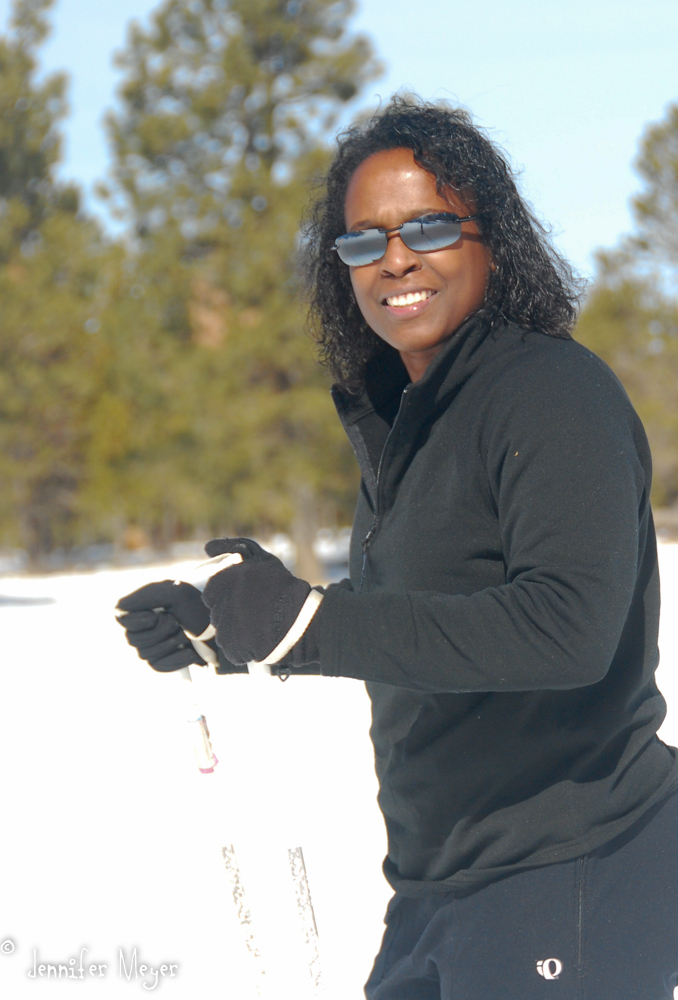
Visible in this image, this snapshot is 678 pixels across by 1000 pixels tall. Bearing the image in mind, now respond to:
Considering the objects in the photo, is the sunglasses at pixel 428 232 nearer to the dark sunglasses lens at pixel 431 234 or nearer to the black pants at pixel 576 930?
the dark sunglasses lens at pixel 431 234

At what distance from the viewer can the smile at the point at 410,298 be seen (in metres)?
1.39

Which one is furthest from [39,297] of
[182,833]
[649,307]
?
[182,833]

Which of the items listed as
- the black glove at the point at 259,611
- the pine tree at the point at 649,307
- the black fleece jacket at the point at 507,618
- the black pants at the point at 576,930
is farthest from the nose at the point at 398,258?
the pine tree at the point at 649,307

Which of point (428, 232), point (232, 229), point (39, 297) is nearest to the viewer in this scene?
point (428, 232)

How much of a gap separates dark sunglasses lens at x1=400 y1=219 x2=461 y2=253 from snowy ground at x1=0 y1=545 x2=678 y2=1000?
855mm

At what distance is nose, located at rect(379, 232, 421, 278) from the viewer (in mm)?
1379

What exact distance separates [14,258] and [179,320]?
5.43 meters

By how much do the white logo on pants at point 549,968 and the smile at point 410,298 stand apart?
33.5 inches

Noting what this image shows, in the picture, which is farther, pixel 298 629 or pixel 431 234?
pixel 431 234

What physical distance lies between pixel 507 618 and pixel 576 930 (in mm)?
421

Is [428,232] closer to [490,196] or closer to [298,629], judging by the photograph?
[490,196]

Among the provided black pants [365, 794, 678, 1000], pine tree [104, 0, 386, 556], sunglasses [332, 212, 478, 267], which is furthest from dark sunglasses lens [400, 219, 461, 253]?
pine tree [104, 0, 386, 556]

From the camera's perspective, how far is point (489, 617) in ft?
3.65

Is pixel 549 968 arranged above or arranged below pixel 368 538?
below
